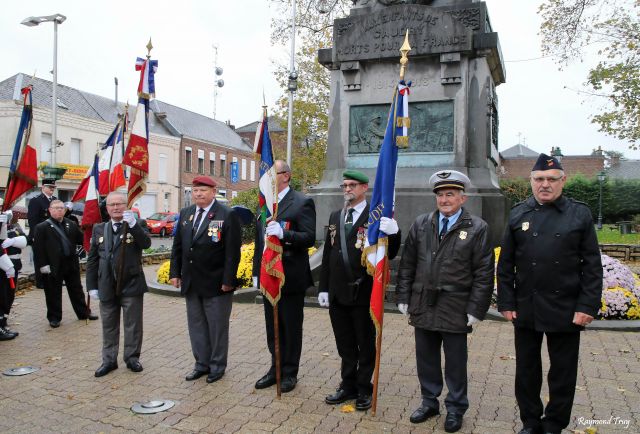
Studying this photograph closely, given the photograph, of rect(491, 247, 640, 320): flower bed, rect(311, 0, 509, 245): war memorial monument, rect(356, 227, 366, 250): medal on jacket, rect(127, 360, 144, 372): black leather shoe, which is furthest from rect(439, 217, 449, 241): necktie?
rect(311, 0, 509, 245): war memorial monument

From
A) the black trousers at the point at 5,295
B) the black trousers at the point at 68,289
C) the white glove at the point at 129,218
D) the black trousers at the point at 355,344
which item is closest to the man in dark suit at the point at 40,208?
the black trousers at the point at 68,289

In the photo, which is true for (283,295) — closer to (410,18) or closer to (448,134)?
(448,134)

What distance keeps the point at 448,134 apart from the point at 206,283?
557cm

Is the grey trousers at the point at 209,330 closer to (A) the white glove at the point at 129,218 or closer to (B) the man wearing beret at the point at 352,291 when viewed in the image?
(A) the white glove at the point at 129,218

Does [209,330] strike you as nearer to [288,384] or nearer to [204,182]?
[288,384]

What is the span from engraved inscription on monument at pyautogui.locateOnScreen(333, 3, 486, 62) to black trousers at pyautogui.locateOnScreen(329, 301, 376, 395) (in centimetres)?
603

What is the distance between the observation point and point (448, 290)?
441cm

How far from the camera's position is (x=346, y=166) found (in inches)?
402

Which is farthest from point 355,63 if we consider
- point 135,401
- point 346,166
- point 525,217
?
point 135,401

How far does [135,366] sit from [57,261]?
321cm

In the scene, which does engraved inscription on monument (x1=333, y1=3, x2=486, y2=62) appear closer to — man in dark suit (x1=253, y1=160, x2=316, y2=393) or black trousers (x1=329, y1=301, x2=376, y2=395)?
man in dark suit (x1=253, y1=160, x2=316, y2=393)

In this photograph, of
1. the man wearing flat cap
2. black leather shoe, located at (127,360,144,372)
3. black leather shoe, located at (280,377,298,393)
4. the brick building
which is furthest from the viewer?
the brick building

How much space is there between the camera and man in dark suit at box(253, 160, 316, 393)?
534cm

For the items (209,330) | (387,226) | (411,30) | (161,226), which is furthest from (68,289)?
(161,226)
